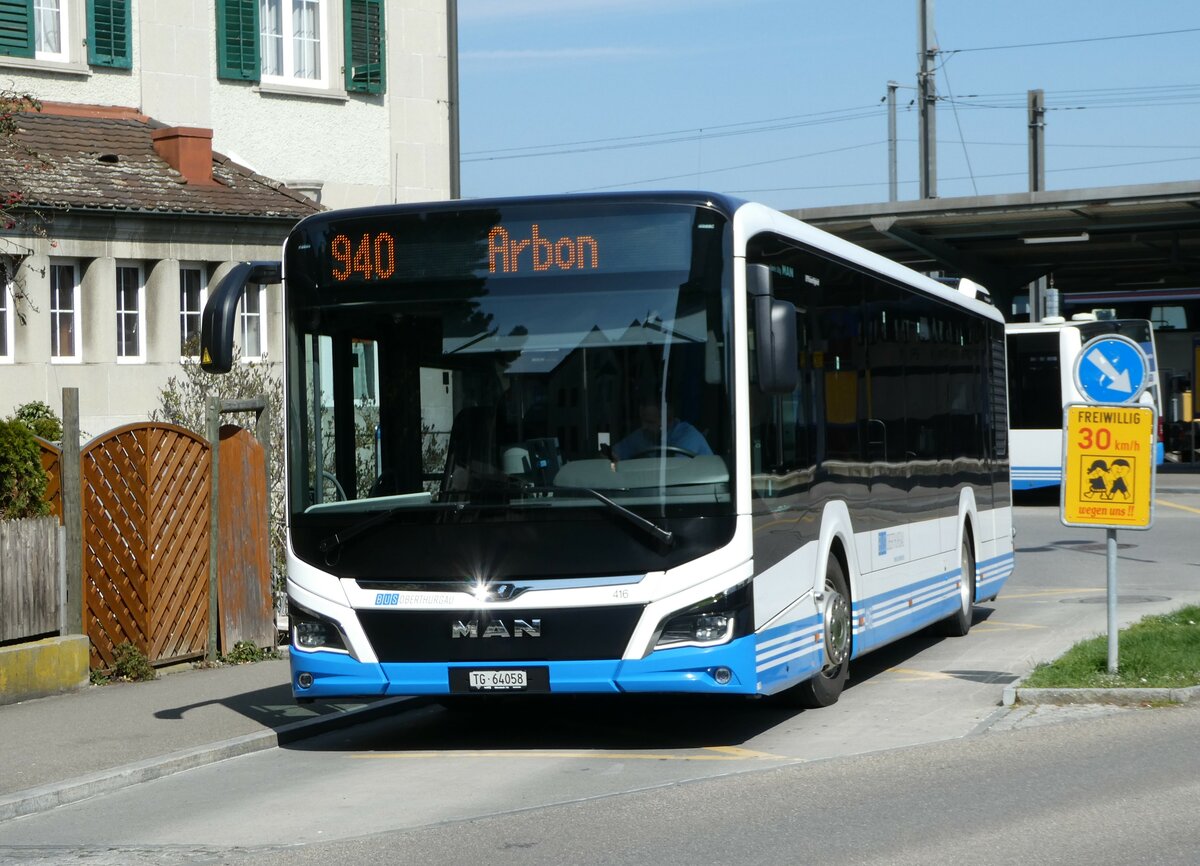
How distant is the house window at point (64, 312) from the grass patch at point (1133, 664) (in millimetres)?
14965

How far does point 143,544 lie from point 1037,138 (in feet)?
123

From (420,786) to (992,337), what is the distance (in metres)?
9.49

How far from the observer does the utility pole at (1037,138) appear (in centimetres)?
4625

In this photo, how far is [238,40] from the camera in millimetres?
27156

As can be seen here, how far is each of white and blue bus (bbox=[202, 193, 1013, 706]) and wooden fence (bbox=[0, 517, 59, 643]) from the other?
287 cm

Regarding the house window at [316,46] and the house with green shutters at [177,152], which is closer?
the house with green shutters at [177,152]

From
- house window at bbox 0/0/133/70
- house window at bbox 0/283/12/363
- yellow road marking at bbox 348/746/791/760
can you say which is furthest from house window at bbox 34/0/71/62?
yellow road marking at bbox 348/746/791/760

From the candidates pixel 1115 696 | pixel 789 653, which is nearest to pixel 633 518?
pixel 789 653

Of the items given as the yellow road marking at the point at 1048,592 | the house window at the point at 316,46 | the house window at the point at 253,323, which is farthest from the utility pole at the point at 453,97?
the yellow road marking at the point at 1048,592

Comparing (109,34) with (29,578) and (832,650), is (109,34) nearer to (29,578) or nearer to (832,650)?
(29,578)

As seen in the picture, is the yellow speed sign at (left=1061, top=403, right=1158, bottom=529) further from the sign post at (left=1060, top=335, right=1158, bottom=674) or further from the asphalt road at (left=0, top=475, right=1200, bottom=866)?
the asphalt road at (left=0, top=475, right=1200, bottom=866)

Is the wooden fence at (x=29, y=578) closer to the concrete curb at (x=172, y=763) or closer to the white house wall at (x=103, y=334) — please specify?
the concrete curb at (x=172, y=763)

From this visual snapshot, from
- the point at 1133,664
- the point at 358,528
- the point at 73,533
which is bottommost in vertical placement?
the point at 1133,664

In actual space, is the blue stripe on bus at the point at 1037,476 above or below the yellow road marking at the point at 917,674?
above
